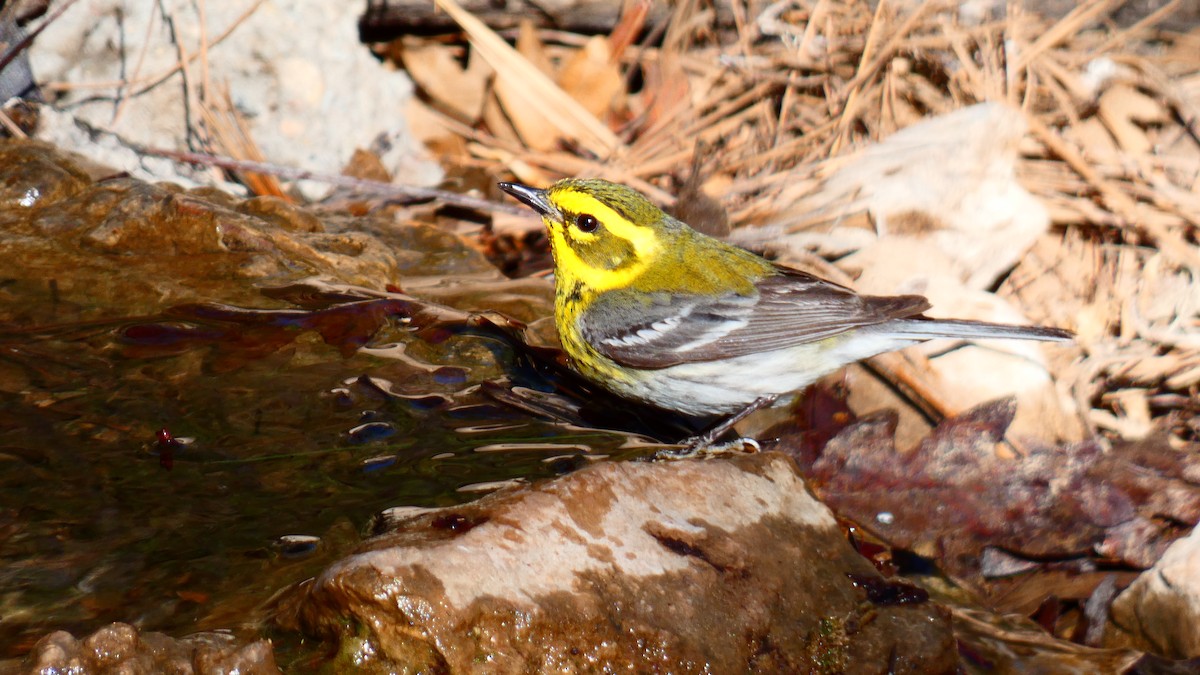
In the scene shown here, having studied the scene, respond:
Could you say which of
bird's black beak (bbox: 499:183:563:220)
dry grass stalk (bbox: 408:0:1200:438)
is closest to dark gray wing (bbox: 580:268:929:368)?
bird's black beak (bbox: 499:183:563:220)

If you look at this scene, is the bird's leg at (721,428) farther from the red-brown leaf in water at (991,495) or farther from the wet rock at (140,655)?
the wet rock at (140,655)

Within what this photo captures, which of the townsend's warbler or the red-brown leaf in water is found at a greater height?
the townsend's warbler

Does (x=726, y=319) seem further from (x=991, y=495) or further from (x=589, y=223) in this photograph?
(x=991, y=495)

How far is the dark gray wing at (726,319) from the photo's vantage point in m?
3.82

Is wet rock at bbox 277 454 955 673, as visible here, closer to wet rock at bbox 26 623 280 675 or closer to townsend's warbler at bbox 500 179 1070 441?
wet rock at bbox 26 623 280 675

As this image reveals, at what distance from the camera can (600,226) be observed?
162 inches

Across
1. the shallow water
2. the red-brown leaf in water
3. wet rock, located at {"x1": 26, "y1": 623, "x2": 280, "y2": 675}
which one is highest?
wet rock, located at {"x1": 26, "y1": 623, "x2": 280, "y2": 675}

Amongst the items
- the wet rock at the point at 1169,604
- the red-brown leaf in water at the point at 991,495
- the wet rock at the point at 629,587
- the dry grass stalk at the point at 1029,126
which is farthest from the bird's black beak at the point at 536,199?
the wet rock at the point at 1169,604

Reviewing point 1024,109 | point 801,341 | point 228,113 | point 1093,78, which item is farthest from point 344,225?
point 1093,78

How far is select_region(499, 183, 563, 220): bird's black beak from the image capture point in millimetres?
4102

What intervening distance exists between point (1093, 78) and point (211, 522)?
5.33m

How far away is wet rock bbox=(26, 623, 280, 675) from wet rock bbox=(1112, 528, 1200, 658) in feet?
8.19

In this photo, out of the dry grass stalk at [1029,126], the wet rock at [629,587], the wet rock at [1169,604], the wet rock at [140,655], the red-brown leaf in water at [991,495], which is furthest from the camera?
the dry grass stalk at [1029,126]

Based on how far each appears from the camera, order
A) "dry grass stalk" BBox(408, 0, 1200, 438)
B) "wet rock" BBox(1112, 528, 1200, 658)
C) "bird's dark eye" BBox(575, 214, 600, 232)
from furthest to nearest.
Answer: "dry grass stalk" BBox(408, 0, 1200, 438) → "bird's dark eye" BBox(575, 214, 600, 232) → "wet rock" BBox(1112, 528, 1200, 658)
